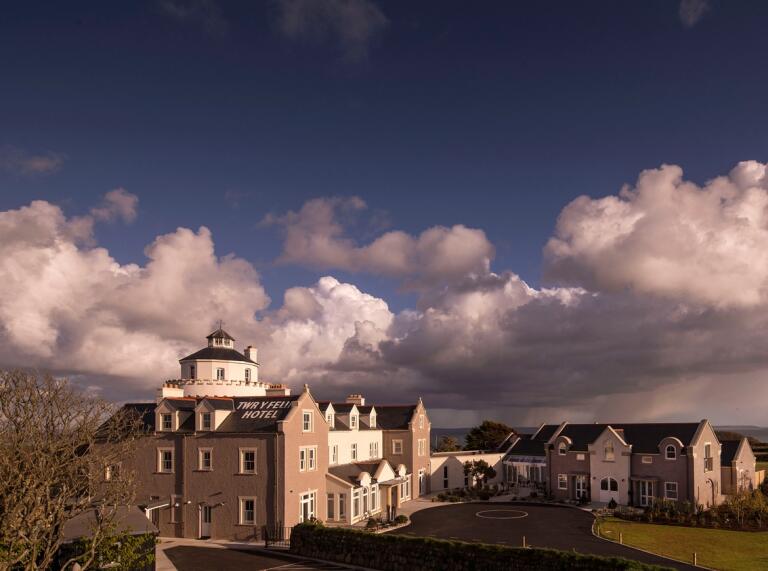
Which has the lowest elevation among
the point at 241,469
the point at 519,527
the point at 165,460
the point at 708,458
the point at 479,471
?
the point at 519,527

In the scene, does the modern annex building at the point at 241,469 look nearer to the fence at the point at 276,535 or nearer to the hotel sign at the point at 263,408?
the hotel sign at the point at 263,408

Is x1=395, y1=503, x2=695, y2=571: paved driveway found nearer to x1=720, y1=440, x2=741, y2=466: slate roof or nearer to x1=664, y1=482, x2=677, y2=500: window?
x1=664, y1=482, x2=677, y2=500: window

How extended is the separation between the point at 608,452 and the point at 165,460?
129 ft

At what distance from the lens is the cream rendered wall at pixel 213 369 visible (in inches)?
2424

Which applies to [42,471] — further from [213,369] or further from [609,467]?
[609,467]

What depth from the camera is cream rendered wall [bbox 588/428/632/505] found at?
58719mm

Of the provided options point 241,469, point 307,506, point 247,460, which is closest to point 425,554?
point 307,506

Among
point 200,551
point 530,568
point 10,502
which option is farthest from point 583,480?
point 10,502

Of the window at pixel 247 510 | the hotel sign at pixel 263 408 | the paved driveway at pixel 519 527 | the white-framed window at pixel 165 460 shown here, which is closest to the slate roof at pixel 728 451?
the paved driveway at pixel 519 527

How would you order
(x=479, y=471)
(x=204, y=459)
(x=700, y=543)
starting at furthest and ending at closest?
1. (x=479, y=471)
2. (x=204, y=459)
3. (x=700, y=543)

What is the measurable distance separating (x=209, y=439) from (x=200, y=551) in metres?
7.78

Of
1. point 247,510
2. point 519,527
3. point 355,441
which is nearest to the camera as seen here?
point 247,510

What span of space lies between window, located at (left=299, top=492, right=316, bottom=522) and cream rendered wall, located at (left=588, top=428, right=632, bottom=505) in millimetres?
28606

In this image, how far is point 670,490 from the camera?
5619 cm
